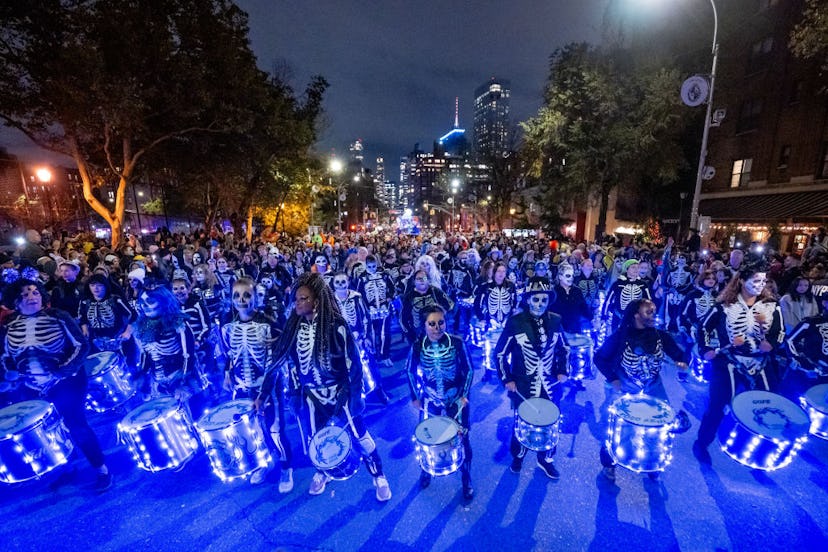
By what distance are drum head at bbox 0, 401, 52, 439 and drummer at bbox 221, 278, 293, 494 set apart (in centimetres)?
178

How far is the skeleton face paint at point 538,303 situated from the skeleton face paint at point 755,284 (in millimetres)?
2647

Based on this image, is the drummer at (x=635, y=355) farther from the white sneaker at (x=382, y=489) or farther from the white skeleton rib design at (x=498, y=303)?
the white skeleton rib design at (x=498, y=303)

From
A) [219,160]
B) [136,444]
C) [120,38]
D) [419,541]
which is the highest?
[120,38]

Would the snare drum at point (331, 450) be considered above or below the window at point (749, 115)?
below

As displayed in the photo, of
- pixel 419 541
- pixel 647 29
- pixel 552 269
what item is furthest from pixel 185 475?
pixel 647 29

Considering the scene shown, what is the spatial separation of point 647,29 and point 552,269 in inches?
780

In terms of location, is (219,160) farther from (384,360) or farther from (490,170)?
(490,170)

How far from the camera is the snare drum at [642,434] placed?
3.58 metres

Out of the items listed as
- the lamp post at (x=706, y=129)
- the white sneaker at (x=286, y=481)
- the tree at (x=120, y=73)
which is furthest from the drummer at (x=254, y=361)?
the lamp post at (x=706, y=129)

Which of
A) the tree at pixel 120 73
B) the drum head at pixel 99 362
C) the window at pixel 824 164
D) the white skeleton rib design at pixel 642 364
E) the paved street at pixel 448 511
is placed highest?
the tree at pixel 120 73

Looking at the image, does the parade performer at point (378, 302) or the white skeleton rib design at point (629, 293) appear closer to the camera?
the white skeleton rib design at point (629, 293)

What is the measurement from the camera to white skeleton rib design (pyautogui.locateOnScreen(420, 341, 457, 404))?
3957 mm

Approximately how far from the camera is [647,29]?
857 inches

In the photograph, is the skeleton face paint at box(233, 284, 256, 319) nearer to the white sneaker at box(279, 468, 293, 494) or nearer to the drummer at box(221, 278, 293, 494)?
the drummer at box(221, 278, 293, 494)
